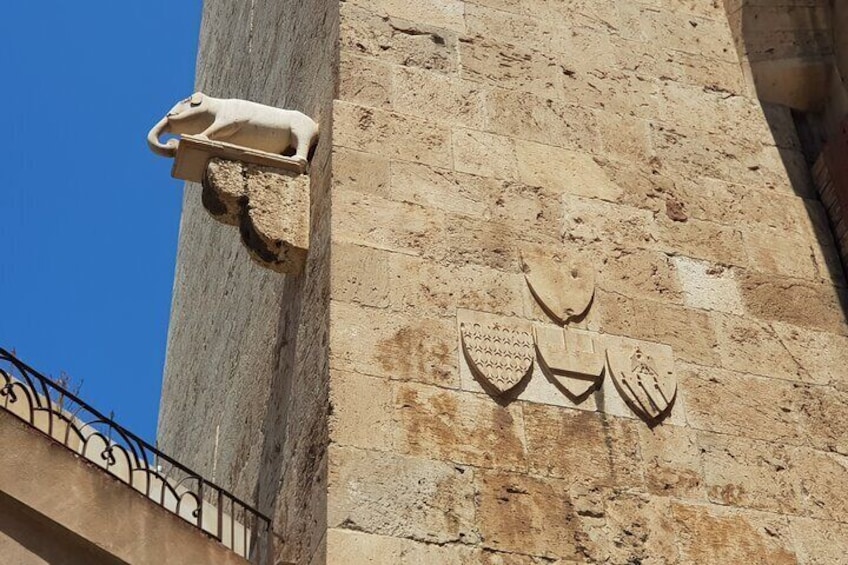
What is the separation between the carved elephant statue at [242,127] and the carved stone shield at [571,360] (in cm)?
138

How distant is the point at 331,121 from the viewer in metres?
6.08

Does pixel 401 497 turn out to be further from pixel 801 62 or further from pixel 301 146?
pixel 801 62

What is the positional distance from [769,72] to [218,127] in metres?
2.88

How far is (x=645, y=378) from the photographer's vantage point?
5.62 m

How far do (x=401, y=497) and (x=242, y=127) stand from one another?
2.07 metres

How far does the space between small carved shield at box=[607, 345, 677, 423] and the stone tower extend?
0.5 inches

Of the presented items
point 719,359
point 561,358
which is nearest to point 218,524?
point 561,358

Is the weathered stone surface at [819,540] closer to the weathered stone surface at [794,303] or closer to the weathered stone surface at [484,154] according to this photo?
the weathered stone surface at [794,303]

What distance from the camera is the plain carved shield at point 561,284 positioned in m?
5.71

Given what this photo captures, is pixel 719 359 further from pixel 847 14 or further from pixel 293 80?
pixel 293 80

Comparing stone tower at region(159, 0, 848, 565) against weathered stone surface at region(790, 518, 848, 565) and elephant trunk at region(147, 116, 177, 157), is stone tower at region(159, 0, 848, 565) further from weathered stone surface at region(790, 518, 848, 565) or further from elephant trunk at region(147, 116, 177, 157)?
elephant trunk at region(147, 116, 177, 157)

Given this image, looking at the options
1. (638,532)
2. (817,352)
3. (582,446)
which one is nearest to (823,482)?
(817,352)

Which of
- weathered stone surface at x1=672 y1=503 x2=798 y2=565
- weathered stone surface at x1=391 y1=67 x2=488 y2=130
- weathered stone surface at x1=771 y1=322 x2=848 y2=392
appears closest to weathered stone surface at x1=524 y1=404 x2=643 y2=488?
weathered stone surface at x1=672 y1=503 x2=798 y2=565

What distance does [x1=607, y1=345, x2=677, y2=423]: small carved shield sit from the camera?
5.54 metres
